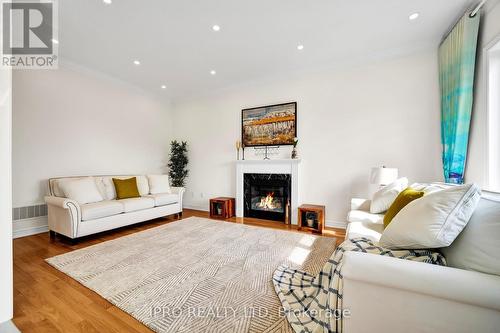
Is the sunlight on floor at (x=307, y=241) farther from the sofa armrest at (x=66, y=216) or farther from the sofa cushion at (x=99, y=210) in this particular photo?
the sofa armrest at (x=66, y=216)

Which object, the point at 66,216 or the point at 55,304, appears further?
the point at 66,216

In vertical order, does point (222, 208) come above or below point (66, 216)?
below

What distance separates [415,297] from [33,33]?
4.66 meters

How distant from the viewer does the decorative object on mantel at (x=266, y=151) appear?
4.06 meters

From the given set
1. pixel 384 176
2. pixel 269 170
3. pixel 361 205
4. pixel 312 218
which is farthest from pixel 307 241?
pixel 269 170

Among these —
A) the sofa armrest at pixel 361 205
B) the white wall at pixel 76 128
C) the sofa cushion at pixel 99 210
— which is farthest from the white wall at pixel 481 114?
the white wall at pixel 76 128

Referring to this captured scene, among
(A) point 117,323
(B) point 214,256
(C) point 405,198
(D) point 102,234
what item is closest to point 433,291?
(C) point 405,198

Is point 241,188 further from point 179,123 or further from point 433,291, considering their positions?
point 433,291

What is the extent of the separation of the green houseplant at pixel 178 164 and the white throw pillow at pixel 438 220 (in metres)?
4.63

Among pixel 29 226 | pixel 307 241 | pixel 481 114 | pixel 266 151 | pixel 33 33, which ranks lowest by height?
pixel 307 241

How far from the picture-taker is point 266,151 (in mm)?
4152

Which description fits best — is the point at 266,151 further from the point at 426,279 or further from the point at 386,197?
the point at 426,279

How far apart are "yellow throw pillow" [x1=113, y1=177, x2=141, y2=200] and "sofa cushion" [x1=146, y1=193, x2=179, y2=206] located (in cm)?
26

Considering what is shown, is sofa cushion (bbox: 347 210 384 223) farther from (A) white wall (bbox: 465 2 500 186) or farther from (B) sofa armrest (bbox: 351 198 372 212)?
(A) white wall (bbox: 465 2 500 186)
